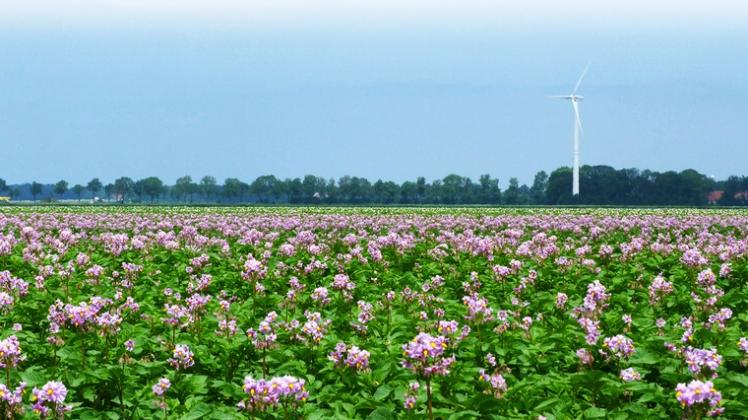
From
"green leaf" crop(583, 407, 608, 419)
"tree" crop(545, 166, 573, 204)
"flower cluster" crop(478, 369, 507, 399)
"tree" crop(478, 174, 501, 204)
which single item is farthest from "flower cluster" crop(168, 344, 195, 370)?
"tree" crop(478, 174, 501, 204)

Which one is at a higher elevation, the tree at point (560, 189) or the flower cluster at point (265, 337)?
the tree at point (560, 189)

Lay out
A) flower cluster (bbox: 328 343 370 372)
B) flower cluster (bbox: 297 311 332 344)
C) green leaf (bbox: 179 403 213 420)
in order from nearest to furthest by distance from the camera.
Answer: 1. green leaf (bbox: 179 403 213 420)
2. flower cluster (bbox: 328 343 370 372)
3. flower cluster (bbox: 297 311 332 344)

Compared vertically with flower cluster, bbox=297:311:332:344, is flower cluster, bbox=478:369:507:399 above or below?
below

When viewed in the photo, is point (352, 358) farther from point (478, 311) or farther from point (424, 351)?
point (478, 311)

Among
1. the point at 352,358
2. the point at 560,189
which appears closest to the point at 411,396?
the point at 352,358

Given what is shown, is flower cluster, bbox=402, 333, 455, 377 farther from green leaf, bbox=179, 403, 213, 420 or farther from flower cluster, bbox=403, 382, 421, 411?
green leaf, bbox=179, 403, 213, 420

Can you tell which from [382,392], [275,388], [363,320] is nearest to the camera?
[275,388]

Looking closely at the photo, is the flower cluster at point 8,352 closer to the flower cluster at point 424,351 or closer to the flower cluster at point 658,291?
the flower cluster at point 424,351

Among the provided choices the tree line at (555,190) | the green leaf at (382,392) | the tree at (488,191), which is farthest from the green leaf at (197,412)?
the tree at (488,191)

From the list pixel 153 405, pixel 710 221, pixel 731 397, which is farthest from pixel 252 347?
pixel 710 221

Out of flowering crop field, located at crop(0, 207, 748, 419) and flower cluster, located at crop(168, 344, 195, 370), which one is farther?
flower cluster, located at crop(168, 344, 195, 370)

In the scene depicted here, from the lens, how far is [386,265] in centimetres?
1605

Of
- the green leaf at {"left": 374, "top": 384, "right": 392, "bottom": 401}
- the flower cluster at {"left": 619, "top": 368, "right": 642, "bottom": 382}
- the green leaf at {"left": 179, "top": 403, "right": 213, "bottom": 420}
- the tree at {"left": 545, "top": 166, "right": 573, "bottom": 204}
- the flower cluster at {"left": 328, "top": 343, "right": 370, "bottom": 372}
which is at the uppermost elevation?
the tree at {"left": 545, "top": 166, "right": 573, "bottom": 204}

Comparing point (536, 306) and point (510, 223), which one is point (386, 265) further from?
point (510, 223)
